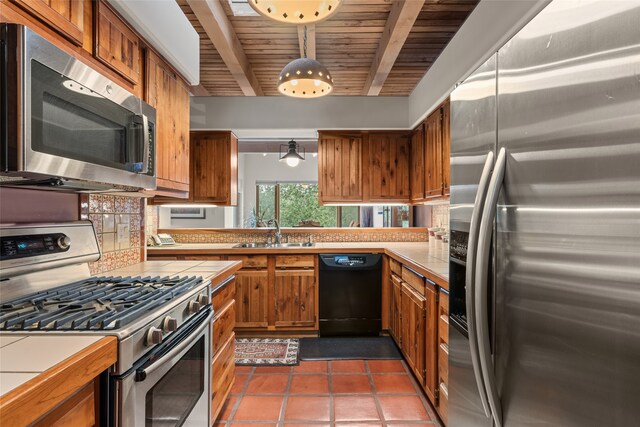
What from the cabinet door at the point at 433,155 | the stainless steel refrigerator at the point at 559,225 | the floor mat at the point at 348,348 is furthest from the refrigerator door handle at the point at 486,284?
the floor mat at the point at 348,348

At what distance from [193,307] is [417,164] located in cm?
277

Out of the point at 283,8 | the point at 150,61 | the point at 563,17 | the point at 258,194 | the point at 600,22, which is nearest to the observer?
the point at 600,22

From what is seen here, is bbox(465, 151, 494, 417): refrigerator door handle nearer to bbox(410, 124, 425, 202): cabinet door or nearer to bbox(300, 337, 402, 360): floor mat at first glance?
bbox(300, 337, 402, 360): floor mat

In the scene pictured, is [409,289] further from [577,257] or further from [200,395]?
[577,257]

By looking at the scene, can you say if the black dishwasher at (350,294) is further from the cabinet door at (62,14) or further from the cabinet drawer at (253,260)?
the cabinet door at (62,14)

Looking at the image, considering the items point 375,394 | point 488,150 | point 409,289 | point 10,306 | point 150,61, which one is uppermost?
point 150,61

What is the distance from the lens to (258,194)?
27.3ft

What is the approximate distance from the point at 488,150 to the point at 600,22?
478mm

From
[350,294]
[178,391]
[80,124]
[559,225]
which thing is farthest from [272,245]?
[559,225]

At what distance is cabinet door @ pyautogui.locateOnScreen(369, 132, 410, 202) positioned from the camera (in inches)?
154

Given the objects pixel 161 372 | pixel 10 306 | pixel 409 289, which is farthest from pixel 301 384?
pixel 10 306

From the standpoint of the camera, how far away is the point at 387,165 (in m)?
3.93

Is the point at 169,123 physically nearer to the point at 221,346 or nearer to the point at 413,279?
the point at 221,346

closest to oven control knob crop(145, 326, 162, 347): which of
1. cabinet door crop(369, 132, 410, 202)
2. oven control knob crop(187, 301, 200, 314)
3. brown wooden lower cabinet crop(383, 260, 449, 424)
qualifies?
oven control knob crop(187, 301, 200, 314)
